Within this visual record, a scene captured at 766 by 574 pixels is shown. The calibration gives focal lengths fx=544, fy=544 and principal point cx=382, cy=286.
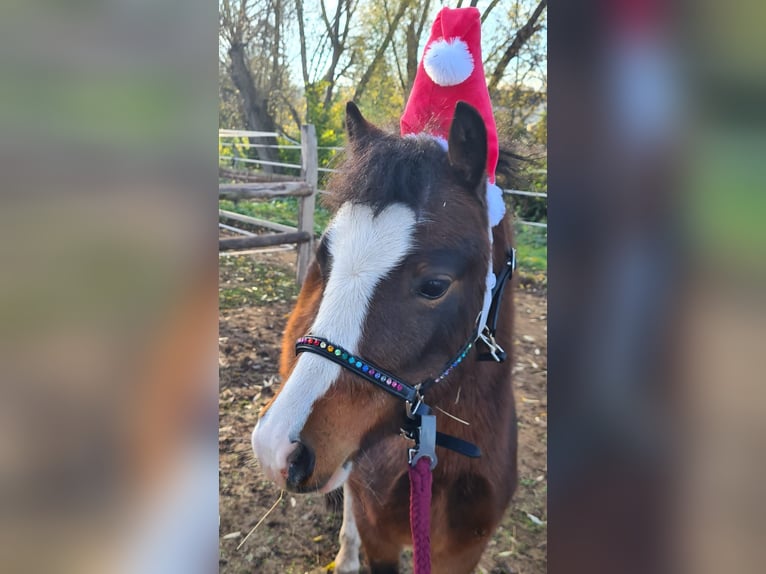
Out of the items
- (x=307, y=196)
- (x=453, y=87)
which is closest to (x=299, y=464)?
(x=307, y=196)

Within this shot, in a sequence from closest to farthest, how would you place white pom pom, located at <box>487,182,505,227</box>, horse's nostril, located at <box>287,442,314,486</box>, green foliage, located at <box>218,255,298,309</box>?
horse's nostril, located at <box>287,442,314,486</box> → white pom pom, located at <box>487,182,505,227</box> → green foliage, located at <box>218,255,298,309</box>

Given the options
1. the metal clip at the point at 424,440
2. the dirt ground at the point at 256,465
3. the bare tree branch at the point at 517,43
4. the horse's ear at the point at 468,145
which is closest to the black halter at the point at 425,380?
the metal clip at the point at 424,440

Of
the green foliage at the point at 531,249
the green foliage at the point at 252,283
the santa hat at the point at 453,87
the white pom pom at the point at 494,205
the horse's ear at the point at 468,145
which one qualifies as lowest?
the green foliage at the point at 252,283

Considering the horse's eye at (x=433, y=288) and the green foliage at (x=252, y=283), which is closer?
the horse's eye at (x=433, y=288)

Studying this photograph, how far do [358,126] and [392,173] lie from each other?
0.19 m

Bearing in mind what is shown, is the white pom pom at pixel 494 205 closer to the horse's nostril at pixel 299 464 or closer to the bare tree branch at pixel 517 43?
the bare tree branch at pixel 517 43

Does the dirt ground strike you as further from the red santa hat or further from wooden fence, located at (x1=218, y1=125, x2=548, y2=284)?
the red santa hat

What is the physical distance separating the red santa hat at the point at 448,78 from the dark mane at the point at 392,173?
9cm

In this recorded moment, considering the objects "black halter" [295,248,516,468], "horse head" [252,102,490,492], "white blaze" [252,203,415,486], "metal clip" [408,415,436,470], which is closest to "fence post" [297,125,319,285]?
"horse head" [252,102,490,492]

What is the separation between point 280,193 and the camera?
1341 millimetres

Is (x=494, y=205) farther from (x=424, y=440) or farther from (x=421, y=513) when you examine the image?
(x=421, y=513)

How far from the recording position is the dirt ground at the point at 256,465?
48.8 inches

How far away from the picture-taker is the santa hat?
1.20m
